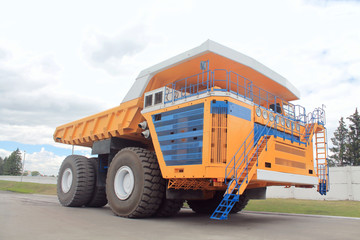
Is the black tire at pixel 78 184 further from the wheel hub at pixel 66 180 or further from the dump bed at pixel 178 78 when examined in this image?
the dump bed at pixel 178 78

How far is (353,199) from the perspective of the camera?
63.6 feet

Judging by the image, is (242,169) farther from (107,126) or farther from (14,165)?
(14,165)

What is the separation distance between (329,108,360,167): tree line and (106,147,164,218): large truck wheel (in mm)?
41688

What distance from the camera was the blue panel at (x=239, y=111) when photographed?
750 cm

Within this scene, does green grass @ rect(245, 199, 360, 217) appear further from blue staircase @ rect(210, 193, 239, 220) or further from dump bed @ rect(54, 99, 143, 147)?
dump bed @ rect(54, 99, 143, 147)

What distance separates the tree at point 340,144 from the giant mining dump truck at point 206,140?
40.9m

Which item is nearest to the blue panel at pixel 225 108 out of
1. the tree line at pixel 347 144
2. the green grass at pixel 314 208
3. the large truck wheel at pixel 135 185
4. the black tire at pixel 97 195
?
the large truck wheel at pixel 135 185

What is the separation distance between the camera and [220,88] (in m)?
8.09

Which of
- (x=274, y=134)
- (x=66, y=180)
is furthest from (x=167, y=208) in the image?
(x=66, y=180)

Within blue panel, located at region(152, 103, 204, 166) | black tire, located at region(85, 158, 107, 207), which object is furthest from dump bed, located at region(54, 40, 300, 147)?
blue panel, located at region(152, 103, 204, 166)

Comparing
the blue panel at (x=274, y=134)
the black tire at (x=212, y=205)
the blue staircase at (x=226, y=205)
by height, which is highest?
the blue panel at (x=274, y=134)

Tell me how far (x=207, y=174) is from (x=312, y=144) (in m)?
4.45

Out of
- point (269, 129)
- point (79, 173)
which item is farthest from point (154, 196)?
point (79, 173)

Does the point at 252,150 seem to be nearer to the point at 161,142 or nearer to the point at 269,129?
the point at 269,129
